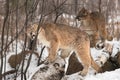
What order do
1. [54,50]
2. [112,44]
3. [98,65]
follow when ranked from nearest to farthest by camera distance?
1. [54,50]
2. [98,65]
3. [112,44]

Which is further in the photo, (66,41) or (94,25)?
(94,25)

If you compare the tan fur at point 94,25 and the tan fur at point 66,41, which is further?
the tan fur at point 94,25

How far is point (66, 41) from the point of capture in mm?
8953

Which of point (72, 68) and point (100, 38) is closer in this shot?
point (72, 68)

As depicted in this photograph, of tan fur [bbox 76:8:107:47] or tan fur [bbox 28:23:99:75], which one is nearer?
tan fur [bbox 28:23:99:75]

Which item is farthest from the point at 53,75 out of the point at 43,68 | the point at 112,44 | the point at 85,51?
the point at 112,44

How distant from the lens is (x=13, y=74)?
1040cm

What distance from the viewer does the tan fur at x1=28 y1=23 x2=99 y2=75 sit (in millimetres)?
8609

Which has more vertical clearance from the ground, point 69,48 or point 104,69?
point 69,48

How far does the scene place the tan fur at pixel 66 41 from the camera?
339 inches

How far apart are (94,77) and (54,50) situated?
1.17 meters

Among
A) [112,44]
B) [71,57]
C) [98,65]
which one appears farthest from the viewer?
[112,44]

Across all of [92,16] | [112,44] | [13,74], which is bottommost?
[13,74]

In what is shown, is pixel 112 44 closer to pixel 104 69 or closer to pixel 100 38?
pixel 100 38
